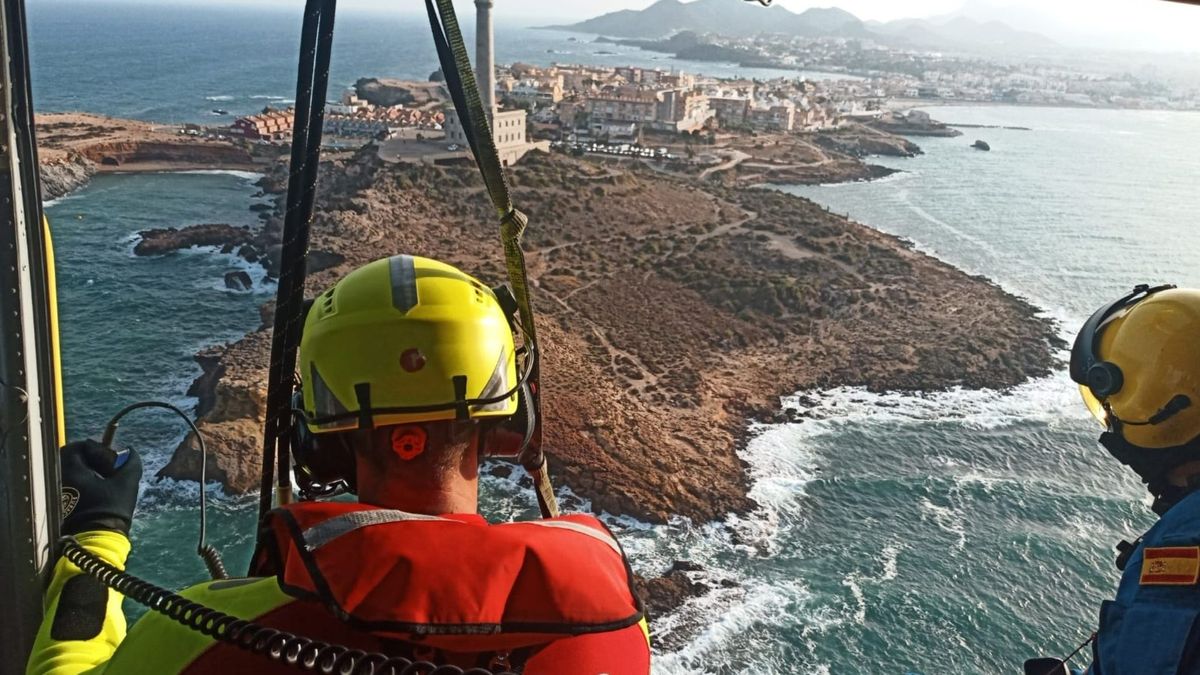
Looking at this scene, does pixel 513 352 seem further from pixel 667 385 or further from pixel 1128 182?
pixel 1128 182

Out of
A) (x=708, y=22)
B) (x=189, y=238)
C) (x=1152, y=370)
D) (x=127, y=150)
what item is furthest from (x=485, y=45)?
(x=708, y=22)

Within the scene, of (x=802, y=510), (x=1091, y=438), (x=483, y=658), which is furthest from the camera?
(x=1091, y=438)

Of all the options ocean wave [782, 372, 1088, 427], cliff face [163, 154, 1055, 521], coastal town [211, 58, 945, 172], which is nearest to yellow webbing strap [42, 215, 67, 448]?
cliff face [163, 154, 1055, 521]

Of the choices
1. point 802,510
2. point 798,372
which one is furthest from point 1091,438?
point 802,510

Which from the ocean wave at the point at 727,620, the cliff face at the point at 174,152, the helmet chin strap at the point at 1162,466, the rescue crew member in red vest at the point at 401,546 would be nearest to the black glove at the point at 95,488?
the rescue crew member in red vest at the point at 401,546

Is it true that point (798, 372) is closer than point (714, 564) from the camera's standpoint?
No

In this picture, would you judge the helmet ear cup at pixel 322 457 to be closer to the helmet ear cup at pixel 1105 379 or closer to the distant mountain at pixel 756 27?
the helmet ear cup at pixel 1105 379

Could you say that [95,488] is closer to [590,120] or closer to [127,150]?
[127,150]
